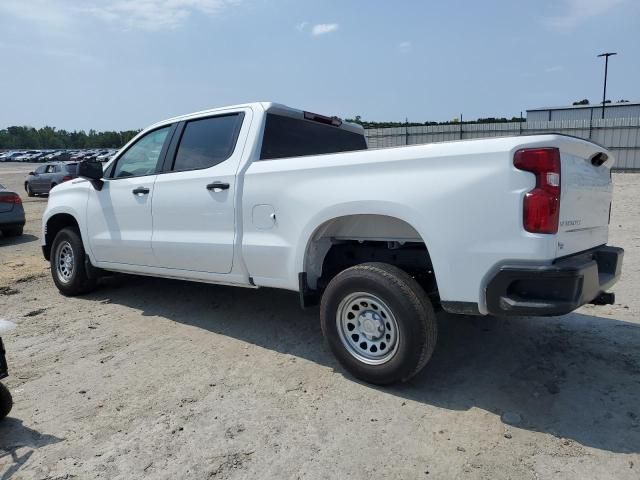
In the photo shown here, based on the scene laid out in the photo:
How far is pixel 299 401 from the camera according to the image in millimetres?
3473

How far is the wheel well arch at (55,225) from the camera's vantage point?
6312 millimetres

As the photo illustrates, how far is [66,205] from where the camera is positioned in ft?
19.9

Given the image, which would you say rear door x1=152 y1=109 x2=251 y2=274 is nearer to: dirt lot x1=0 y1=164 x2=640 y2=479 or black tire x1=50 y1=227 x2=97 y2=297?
dirt lot x1=0 y1=164 x2=640 y2=479

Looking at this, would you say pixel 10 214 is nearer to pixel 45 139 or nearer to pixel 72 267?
pixel 72 267

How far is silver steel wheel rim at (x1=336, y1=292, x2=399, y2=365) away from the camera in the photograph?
3.50 metres

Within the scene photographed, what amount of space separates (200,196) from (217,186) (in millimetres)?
270

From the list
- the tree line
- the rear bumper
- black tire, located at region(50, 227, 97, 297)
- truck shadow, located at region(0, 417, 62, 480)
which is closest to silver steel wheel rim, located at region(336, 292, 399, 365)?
the rear bumper

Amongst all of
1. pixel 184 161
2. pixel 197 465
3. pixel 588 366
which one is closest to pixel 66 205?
pixel 184 161

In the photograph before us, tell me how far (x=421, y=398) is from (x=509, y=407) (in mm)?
565

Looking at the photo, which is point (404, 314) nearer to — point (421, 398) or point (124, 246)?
point (421, 398)

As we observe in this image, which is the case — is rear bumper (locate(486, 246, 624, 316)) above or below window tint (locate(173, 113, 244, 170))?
below

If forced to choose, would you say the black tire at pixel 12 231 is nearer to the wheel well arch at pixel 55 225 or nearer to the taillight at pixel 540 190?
the wheel well arch at pixel 55 225

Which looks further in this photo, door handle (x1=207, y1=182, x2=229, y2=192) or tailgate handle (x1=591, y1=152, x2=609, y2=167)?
door handle (x1=207, y1=182, x2=229, y2=192)

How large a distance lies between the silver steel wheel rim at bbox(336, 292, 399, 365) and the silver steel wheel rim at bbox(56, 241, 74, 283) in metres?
4.03
